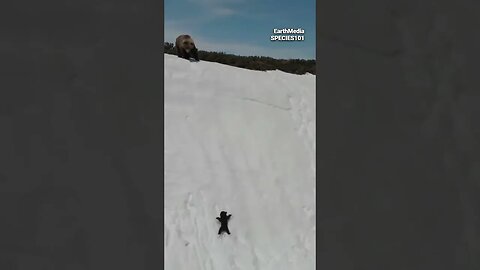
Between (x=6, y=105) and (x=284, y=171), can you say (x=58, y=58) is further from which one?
(x=284, y=171)

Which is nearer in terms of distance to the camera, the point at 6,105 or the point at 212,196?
the point at 6,105

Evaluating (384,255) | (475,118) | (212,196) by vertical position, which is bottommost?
(212,196)

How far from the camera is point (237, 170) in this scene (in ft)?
12.3

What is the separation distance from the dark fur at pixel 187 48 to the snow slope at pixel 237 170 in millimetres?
259

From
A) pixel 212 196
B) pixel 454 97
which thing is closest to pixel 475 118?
pixel 454 97

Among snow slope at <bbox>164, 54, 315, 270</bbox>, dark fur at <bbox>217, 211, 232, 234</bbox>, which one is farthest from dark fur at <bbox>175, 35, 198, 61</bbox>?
→ dark fur at <bbox>217, 211, 232, 234</bbox>

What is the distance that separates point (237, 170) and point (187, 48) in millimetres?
1635

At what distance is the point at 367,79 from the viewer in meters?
0.50

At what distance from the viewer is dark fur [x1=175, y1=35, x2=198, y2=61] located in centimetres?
483

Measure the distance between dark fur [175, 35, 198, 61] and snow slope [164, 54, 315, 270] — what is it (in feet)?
0.85

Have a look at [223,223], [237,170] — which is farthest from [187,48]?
[223,223]

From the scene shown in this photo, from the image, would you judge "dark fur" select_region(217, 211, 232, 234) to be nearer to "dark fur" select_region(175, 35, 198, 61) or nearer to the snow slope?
the snow slope

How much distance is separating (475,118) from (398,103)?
0.07m

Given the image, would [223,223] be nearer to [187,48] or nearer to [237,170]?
[237,170]
